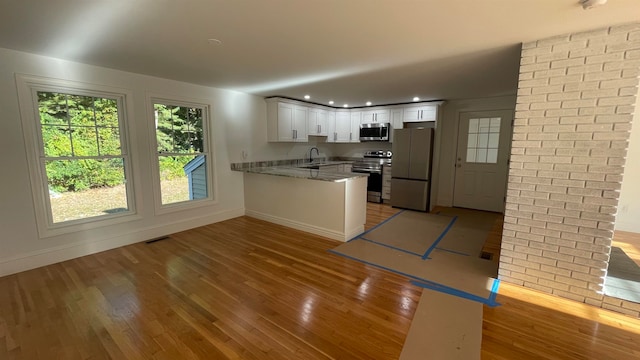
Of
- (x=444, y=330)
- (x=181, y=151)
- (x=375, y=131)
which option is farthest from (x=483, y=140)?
(x=181, y=151)

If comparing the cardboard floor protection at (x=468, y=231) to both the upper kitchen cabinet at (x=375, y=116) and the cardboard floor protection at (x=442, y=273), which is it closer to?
the cardboard floor protection at (x=442, y=273)

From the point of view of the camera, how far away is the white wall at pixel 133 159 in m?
2.75

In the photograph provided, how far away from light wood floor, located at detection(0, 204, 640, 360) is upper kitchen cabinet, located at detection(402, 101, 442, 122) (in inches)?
152

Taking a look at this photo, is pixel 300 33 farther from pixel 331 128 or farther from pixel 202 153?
pixel 331 128

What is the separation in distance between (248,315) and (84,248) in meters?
2.69

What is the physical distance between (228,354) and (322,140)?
5.68 metres

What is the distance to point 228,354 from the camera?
5.79 ft

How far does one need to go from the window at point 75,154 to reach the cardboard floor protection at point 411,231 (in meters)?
3.67

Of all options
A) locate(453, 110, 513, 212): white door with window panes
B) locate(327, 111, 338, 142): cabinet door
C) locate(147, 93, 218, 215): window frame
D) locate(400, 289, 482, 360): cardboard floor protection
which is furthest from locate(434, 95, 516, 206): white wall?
locate(147, 93, 218, 215): window frame

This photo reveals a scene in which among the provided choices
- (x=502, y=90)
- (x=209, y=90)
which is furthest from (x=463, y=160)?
(x=209, y=90)

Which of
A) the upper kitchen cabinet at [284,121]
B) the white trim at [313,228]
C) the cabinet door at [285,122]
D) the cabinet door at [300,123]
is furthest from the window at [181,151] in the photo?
the cabinet door at [300,123]

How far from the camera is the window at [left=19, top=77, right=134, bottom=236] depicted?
9.66 feet

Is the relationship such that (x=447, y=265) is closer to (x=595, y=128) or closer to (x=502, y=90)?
(x=595, y=128)

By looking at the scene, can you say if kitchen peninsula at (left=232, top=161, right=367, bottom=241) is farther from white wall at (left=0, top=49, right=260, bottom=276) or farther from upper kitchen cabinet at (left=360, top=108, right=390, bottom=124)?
upper kitchen cabinet at (left=360, top=108, right=390, bottom=124)
